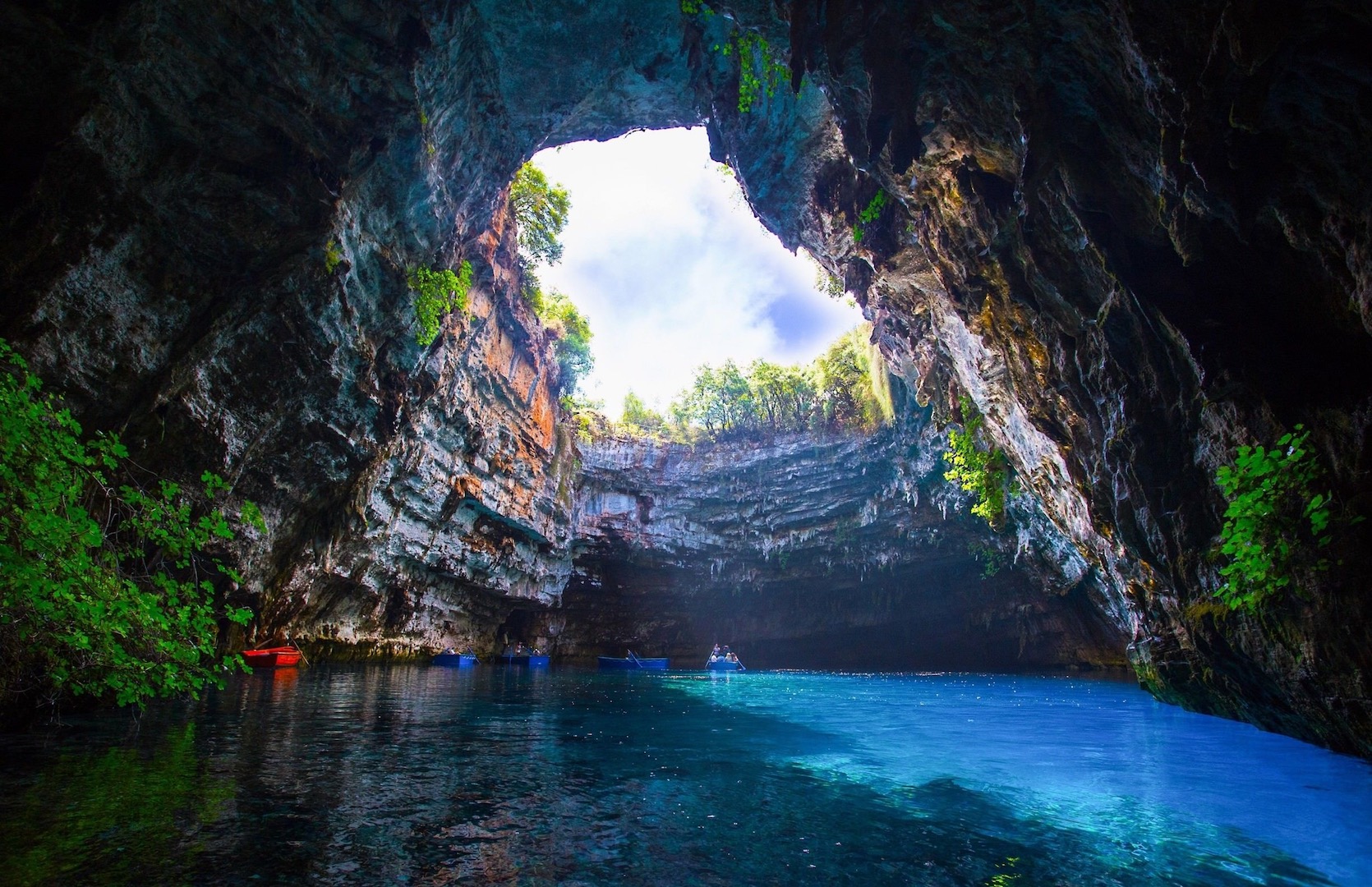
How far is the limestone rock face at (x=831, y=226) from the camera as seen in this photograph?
16.9ft

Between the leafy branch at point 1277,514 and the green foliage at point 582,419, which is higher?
the green foliage at point 582,419

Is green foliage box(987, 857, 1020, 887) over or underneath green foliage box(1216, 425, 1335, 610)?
underneath

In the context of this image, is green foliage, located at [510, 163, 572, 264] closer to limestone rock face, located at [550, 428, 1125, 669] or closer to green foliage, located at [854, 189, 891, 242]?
limestone rock face, located at [550, 428, 1125, 669]

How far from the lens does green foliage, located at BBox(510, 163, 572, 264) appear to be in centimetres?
2403

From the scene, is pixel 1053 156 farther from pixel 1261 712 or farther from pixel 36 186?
pixel 36 186

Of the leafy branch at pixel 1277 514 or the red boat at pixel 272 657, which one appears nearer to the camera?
the leafy branch at pixel 1277 514

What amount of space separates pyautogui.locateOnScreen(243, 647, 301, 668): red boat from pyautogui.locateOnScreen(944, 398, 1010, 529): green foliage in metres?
18.6

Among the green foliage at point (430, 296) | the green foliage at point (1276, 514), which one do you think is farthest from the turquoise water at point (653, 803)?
the green foliage at point (430, 296)

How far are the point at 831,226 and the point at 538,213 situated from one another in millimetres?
14810

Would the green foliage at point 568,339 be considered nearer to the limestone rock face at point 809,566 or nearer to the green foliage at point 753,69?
the limestone rock face at point 809,566

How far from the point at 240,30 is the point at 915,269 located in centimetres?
1257

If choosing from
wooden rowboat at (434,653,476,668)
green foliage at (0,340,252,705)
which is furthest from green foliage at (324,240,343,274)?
wooden rowboat at (434,653,476,668)

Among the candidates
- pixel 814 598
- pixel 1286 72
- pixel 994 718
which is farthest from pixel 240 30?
pixel 814 598

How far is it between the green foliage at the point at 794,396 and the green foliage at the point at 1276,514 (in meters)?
19.6
